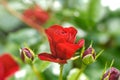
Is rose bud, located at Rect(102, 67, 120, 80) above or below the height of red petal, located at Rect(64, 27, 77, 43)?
below

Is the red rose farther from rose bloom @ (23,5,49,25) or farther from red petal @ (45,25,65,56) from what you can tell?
rose bloom @ (23,5,49,25)

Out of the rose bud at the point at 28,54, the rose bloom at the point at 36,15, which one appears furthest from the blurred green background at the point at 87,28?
the rose bud at the point at 28,54

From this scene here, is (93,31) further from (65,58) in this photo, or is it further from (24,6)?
(65,58)

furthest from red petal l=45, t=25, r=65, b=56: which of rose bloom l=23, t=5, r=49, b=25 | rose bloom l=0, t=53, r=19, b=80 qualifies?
rose bloom l=23, t=5, r=49, b=25

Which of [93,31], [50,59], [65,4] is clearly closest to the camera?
[50,59]

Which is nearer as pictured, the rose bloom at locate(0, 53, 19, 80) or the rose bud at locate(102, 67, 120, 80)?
the rose bud at locate(102, 67, 120, 80)

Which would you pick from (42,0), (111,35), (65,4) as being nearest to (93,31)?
(111,35)

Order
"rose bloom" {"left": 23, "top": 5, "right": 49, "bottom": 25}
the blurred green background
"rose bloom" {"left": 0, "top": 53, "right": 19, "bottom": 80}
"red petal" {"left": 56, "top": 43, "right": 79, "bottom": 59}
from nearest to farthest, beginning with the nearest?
"red petal" {"left": 56, "top": 43, "right": 79, "bottom": 59} → "rose bloom" {"left": 0, "top": 53, "right": 19, "bottom": 80} → the blurred green background → "rose bloom" {"left": 23, "top": 5, "right": 49, "bottom": 25}

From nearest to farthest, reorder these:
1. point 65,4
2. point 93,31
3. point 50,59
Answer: point 50,59 < point 93,31 < point 65,4
